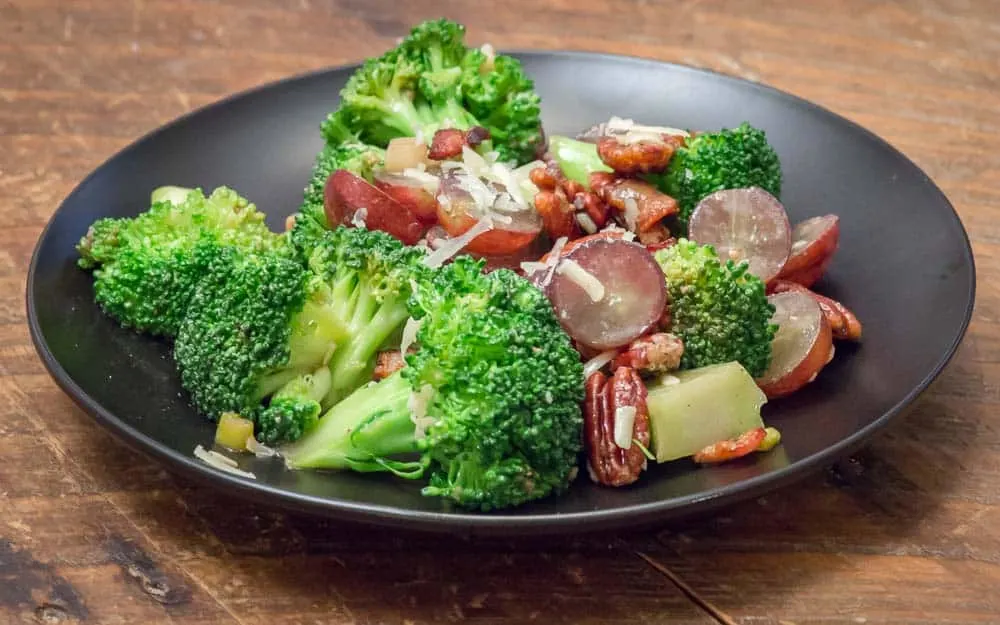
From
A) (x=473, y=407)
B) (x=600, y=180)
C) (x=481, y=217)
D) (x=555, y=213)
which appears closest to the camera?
(x=473, y=407)

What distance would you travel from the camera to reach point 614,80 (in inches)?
115

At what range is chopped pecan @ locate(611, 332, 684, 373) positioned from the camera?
188cm

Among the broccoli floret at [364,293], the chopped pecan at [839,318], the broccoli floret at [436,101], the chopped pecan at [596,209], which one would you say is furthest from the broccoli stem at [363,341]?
the chopped pecan at [839,318]

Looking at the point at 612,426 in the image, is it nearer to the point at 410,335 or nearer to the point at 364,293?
the point at 410,335

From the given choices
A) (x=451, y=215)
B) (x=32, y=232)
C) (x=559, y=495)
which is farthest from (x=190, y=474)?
(x=32, y=232)

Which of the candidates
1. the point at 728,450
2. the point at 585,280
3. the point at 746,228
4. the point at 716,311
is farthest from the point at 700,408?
the point at 746,228

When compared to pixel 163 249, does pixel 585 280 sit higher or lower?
higher

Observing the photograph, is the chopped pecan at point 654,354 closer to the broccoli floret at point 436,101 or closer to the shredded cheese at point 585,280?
the shredded cheese at point 585,280

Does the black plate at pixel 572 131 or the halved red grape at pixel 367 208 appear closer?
the black plate at pixel 572 131

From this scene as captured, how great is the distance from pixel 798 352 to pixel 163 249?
1.37 meters

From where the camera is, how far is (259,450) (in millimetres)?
1854

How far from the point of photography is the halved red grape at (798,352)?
79.0 inches

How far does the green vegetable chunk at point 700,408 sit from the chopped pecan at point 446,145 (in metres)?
0.78

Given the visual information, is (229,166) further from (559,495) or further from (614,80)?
(559,495)
